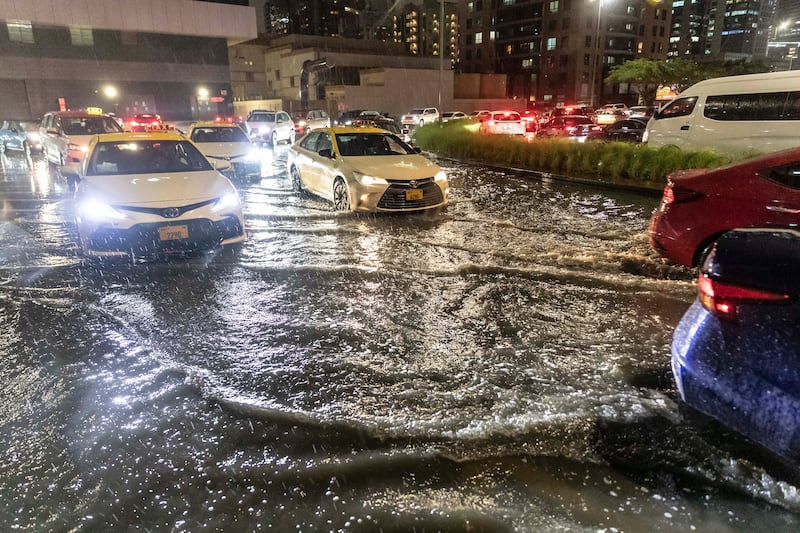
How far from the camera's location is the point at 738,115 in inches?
502

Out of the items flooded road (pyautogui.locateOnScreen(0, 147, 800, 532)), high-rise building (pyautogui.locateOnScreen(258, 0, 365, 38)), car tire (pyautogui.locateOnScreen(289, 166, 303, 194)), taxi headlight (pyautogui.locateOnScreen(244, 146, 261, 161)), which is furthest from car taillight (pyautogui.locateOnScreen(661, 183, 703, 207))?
high-rise building (pyautogui.locateOnScreen(258, 0, 365, 38))

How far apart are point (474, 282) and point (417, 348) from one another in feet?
6.49

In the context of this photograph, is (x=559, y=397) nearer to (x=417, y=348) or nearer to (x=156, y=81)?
(x=417, y=348)

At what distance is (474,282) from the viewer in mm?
6398

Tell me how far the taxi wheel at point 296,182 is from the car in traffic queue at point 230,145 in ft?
8.84

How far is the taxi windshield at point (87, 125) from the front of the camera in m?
15.5

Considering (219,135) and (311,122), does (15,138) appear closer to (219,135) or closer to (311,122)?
(219,135)

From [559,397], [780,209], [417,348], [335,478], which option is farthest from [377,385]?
[780,209]

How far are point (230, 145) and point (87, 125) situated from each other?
15.4 ft

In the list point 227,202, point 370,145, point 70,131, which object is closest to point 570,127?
point 370,145

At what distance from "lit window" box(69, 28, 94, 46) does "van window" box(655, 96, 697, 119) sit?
41.9m

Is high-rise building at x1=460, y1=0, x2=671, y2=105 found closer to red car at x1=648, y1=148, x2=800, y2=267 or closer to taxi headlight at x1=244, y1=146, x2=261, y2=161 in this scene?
taxi headlight at x1=244, y1=146, x2=261, y2=161

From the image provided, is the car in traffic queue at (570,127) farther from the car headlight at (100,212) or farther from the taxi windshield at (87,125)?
the car headlight at (100,212)

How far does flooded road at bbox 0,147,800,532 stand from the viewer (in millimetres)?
2816
